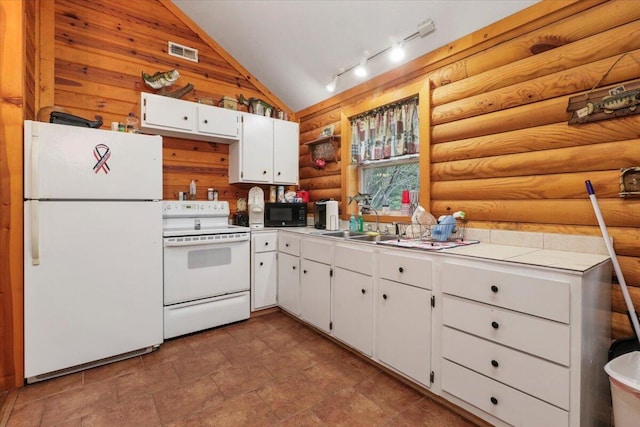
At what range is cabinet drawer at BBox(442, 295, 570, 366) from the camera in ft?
4.43

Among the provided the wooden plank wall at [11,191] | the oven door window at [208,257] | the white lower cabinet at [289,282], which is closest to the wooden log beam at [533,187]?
the white lower cabinet at [289,282]

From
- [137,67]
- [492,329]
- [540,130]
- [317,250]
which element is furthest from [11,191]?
[540,130]

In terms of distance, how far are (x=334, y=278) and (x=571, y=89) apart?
78.5 inches

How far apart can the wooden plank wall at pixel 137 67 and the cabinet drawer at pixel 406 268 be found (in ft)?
7.33

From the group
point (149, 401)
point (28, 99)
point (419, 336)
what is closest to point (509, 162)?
point (419, 336)

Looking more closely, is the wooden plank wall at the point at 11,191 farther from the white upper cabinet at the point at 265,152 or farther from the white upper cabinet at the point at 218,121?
the white upper cabinet at the point at 265,152

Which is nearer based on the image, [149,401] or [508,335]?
[508,335]

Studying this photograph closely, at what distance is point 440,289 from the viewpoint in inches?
70.8

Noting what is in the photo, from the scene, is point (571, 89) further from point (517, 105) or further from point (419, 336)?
point (419, 336)

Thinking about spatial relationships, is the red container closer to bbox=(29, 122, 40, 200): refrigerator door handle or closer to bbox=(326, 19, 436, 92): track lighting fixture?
bbox=(326, 19, 436, 92): track lighting fixture

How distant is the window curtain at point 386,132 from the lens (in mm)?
2754

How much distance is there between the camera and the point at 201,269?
2.82 m

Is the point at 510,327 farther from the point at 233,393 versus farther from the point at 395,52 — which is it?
the point at 395,52

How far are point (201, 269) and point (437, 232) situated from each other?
204 centimetres
